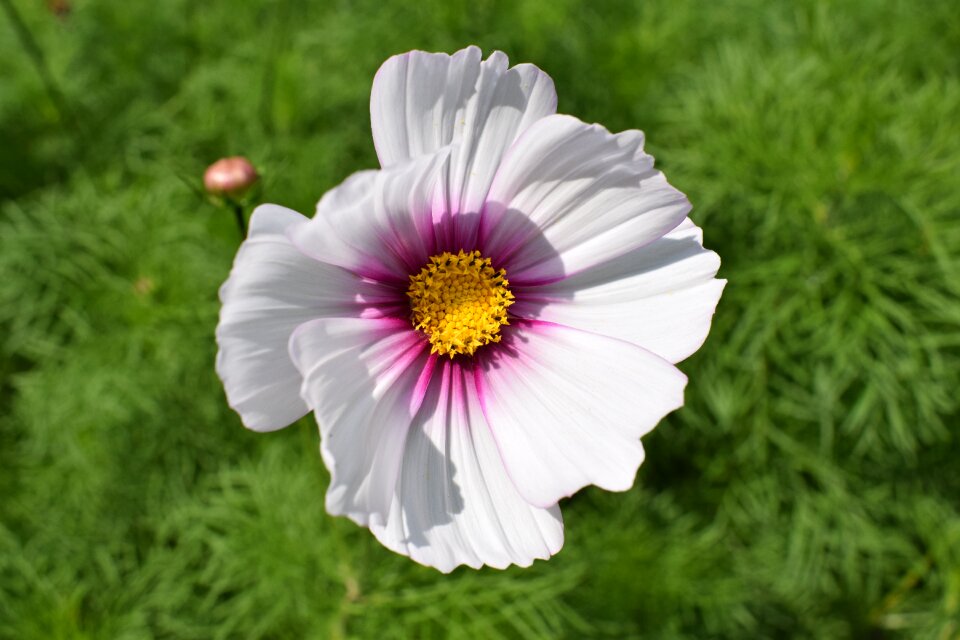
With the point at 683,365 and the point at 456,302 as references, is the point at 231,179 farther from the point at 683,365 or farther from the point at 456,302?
the point at 683,365

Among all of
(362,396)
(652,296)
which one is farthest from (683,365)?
(362,396)

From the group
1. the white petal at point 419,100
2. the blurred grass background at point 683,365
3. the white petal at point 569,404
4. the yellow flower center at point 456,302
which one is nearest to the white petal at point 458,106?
the white petal at point 419,100

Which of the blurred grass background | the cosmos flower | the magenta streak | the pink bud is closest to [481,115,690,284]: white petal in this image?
the cosmos flower

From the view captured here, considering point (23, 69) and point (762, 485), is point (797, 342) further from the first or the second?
point (23, 69)

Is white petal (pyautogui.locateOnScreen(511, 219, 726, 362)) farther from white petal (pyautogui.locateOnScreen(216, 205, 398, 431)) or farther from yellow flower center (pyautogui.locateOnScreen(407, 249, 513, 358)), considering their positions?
white petal (pyautogui.locateOnScreen(216, 205, 398, 431))

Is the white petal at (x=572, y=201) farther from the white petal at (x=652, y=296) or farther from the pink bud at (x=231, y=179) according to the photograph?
the pink bud at (x=231, y=179)

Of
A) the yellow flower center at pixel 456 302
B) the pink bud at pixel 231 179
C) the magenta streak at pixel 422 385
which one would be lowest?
the magenta streak at pixel 422 385
